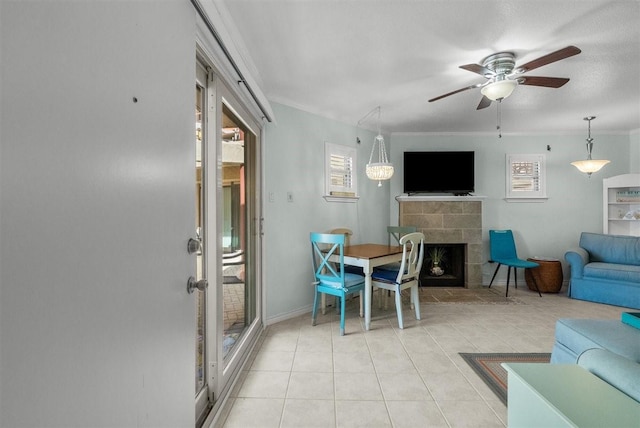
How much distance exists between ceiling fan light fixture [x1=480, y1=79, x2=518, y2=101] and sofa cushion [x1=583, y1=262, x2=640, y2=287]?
301cm

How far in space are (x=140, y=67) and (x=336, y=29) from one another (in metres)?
1.62

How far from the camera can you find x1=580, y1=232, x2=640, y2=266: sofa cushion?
151 inches

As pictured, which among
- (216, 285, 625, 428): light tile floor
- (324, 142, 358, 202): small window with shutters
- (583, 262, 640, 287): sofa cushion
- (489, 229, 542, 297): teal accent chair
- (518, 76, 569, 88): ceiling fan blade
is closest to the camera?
(216, 285, 625, 428): light tile floor

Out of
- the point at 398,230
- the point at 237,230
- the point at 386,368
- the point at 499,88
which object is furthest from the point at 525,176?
the point at 237,230

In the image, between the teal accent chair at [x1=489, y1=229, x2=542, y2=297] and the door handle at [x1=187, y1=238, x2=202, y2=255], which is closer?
the door handle at [x1=187, y1=238, x2=202, y2=255]

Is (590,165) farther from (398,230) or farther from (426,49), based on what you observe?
(426,49)

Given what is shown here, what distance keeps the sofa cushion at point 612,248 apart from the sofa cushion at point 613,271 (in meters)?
0.13

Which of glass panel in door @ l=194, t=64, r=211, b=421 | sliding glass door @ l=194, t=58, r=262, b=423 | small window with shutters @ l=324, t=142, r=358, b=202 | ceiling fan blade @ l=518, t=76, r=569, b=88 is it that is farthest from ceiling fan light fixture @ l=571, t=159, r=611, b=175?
glass panel in door @ l=194, t=64, r=211, b=421

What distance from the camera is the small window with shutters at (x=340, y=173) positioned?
12.4 feet

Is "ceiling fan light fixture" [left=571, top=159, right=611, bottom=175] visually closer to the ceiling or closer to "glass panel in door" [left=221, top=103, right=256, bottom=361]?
the ceiling

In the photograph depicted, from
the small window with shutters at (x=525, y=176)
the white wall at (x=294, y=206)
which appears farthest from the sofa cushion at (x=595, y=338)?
the small window with shutters at (x=525, y=176)

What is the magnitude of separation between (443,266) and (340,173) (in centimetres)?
236

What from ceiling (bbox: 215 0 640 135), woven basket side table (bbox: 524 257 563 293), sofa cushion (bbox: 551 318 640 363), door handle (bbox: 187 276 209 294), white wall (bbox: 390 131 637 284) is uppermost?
ceiling (bbox: 215 0 640 135)

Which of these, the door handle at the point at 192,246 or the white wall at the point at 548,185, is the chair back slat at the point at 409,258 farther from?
the door handle at the point at 192,246
